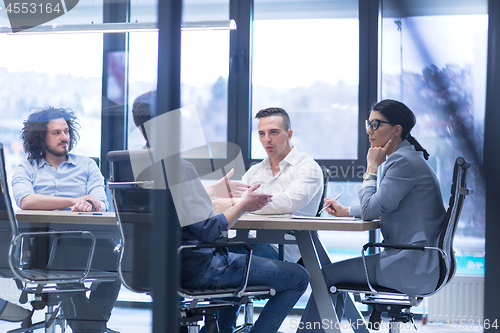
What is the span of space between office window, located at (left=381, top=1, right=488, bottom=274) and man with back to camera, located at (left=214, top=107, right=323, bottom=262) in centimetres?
114

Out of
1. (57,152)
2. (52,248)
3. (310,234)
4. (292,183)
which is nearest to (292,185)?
(292,183)

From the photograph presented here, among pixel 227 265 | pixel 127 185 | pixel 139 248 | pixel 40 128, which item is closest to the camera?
pixel 139 248

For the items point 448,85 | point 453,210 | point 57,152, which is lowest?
point 453,210

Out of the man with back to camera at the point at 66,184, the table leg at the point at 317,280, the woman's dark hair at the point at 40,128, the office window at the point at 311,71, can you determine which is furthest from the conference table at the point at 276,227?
the office window at the point at 311,71

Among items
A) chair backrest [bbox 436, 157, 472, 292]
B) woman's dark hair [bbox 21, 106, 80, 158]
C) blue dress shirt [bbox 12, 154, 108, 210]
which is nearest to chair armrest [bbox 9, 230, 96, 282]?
blue dress shirt [bbox 12, 154, 108, 210]

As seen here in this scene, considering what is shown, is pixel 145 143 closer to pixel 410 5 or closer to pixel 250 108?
pixel 250 108

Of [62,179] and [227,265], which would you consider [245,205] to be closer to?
[227,265]

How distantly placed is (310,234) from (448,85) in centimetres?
213

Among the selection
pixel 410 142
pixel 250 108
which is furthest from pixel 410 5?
pixel 410 142

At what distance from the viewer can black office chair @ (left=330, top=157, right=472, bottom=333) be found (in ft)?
6.96

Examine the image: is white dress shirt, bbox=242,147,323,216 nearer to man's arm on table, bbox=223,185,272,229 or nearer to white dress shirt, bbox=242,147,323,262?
white dress shirt, bbox=242,147,323,262

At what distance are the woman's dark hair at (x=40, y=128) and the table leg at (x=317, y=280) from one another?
1654 mm

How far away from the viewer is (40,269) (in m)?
2.29

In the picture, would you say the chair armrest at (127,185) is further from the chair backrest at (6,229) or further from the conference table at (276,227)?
the chair backrest at (6,229)
